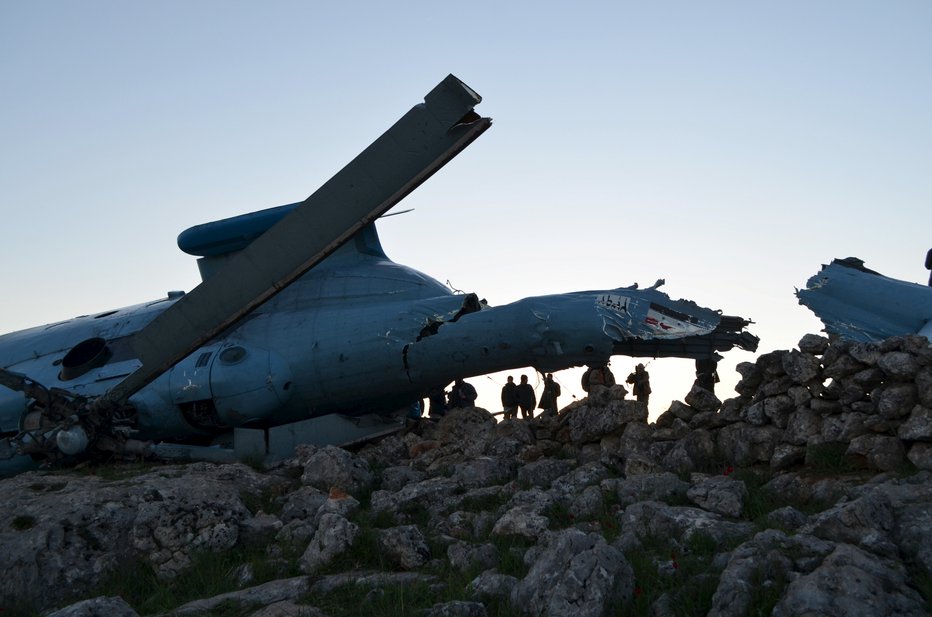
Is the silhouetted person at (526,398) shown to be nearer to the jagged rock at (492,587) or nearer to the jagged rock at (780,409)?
the jagged rock at (780,409)

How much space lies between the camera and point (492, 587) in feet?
22.9

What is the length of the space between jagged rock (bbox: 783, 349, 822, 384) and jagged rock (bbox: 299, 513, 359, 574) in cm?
479

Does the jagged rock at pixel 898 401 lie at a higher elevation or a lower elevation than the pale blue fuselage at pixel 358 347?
lower

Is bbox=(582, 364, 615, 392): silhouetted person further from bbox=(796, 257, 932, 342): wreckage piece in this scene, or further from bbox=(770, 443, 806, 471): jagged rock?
bbox=(770, 443, 806, 471): jagged rock

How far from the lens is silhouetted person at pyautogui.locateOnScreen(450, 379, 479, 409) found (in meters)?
18.3

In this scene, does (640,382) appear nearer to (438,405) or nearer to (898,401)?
(438,405)

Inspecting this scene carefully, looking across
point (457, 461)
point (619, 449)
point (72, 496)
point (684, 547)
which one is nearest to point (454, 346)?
point (457, 461)

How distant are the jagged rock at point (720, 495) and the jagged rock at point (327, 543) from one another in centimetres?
307

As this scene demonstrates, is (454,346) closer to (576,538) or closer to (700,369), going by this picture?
(700,369)

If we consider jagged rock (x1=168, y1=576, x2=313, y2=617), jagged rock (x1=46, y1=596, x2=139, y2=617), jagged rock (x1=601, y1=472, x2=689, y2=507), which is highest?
jagged rock (x1=601, y1=472, x2=689, y2=507)

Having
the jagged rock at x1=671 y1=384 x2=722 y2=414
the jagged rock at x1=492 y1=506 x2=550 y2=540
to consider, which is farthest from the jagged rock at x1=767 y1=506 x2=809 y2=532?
the jagged rock at x1=671 y1=384 x2=722 y2=414

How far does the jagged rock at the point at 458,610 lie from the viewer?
645 centimetres

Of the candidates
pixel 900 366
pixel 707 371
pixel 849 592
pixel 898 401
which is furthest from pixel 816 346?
pixel 849 592

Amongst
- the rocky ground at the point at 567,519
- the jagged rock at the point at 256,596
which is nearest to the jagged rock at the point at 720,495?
the rocky ground at the point at 567,519
